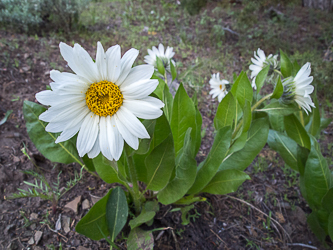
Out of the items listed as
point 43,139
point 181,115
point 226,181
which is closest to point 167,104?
point 181,115

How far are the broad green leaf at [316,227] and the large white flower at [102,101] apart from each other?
1.44 m

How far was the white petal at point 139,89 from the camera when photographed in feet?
2.97

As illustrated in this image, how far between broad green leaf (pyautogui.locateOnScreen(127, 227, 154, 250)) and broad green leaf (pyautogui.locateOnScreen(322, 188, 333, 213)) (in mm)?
1098

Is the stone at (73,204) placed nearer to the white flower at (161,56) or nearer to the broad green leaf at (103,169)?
the broad green leaf at (103,169)

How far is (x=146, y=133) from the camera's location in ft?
3.05

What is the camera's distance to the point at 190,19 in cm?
456

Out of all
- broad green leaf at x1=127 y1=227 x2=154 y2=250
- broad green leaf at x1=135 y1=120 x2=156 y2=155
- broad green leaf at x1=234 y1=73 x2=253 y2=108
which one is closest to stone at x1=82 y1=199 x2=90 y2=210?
broad green leaf at x1=127 y1=227 x2=154 y2=250

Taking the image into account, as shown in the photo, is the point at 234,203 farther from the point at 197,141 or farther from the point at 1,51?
the point at 1,51

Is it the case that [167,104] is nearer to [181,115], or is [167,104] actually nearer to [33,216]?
[181,115]

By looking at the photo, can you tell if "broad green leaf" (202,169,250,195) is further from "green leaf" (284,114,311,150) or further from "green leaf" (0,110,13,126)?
"green leaf" (0,110,13,126)

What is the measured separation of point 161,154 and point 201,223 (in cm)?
77

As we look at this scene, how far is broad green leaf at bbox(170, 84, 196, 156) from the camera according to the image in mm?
1478

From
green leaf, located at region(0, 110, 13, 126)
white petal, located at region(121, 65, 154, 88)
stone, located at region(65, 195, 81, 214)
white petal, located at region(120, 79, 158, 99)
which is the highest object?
white petal, located at region(121, 65, 154, 88)

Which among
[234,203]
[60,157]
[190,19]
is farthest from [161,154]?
[190,19]
